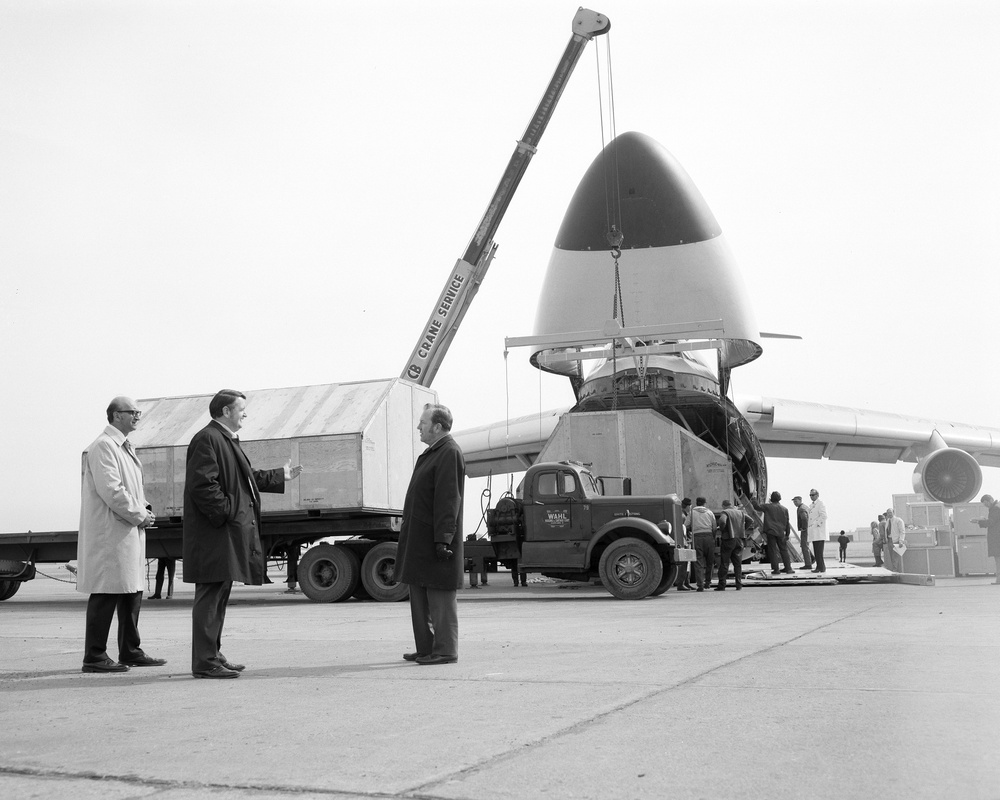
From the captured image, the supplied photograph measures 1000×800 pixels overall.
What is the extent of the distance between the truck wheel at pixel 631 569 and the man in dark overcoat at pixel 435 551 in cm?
703

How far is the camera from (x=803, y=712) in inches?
144

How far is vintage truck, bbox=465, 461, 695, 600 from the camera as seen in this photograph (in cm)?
1264

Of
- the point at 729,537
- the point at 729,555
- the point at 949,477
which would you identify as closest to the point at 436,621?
the point at 729,537

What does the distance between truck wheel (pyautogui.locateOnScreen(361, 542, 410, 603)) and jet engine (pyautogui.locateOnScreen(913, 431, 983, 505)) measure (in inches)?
437

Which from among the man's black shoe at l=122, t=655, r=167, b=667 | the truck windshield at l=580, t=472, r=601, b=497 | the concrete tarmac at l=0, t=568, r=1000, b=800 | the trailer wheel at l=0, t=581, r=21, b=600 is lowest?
the concrete tarmac at l=0, t=568, r=1000, b=800

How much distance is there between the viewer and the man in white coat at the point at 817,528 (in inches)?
663

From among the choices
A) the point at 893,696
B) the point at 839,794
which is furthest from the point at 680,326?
the point at 839,794

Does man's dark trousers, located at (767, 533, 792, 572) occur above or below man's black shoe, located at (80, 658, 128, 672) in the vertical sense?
above

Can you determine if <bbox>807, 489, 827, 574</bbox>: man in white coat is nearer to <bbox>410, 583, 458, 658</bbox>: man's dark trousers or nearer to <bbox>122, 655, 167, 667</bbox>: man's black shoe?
<bbox>410, 583, 458, 658</bbox>: man's dark trousers

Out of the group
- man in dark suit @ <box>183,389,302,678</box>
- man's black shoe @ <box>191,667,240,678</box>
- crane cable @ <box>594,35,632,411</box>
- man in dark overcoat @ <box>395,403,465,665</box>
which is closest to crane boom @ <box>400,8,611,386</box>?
crane cable @ <box>594,35,632,411</box>

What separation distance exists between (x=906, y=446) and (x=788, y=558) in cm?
801

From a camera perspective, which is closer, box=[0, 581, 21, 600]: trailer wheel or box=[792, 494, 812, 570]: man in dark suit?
box=[0, 581, 21, 600]: trailer wheel

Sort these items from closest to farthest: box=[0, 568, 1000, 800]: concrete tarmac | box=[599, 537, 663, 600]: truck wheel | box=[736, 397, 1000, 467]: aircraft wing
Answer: box=[0, 568, 1000, 800]: concrete tarmac, box=[599, 537, 663, 600]: truck wheel, box=[736, 397, 1000, 467]: aircraft wing

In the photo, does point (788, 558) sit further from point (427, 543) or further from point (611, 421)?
point (427, 543)
